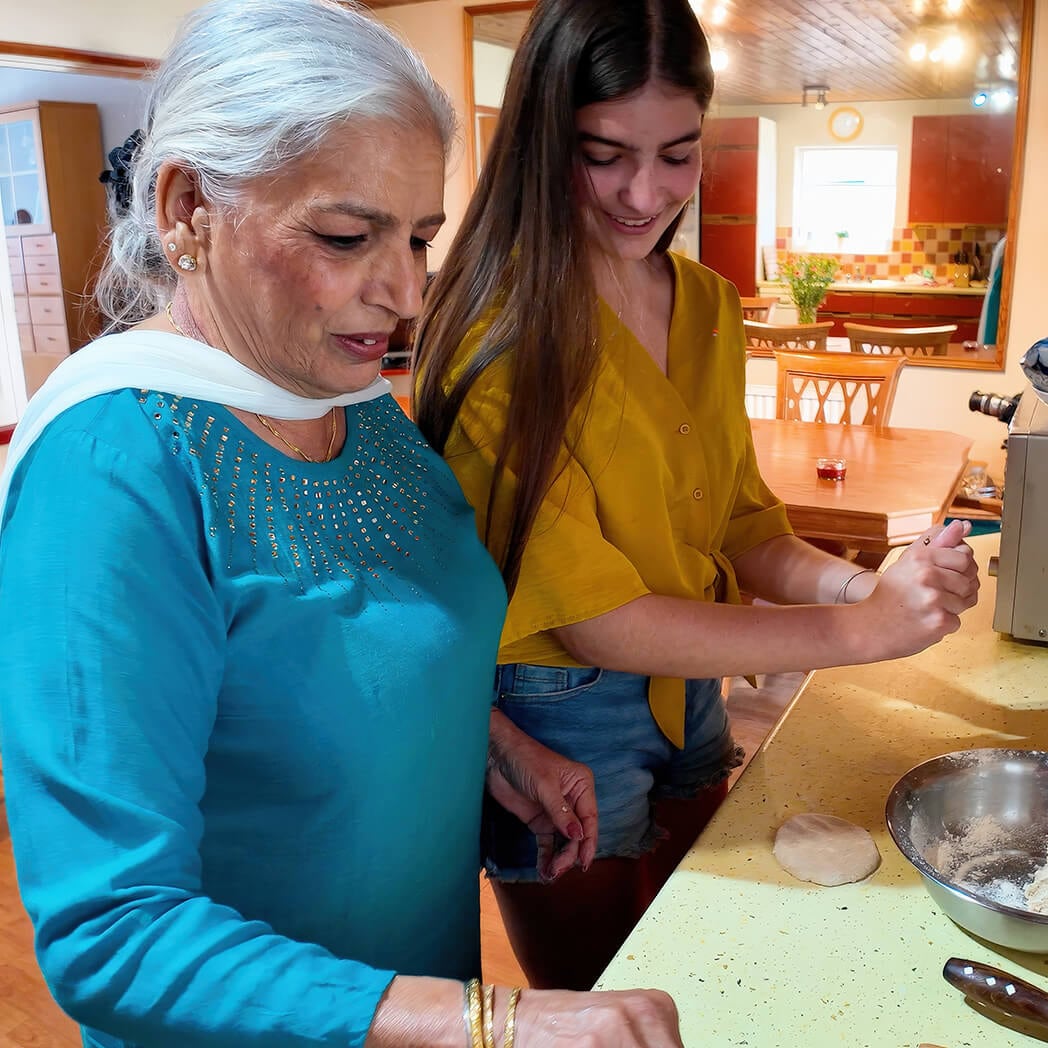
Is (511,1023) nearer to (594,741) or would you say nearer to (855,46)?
(594,741)

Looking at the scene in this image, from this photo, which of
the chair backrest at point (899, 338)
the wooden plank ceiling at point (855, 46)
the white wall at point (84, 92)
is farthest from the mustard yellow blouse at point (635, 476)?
the wooden plank ceiling at point (855, 46)

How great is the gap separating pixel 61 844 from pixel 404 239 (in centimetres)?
49

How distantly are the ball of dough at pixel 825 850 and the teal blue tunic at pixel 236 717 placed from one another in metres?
0.30

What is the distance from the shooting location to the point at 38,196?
377cm

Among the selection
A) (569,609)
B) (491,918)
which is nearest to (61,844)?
(569,609)

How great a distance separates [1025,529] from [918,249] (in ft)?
12.3

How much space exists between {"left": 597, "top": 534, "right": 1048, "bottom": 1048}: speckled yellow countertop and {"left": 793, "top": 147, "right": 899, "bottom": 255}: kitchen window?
3974 millimetres

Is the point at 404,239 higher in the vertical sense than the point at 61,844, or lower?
higher

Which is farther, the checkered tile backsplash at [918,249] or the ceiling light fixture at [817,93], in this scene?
the ceiling light fixture at [817,93]

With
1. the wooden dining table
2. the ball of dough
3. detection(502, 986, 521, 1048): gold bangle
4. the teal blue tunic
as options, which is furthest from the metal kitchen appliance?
the wooden dining table

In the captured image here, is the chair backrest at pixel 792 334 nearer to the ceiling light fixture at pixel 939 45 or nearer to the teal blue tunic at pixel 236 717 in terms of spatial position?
the ceiling light fixture at pixel 939 45

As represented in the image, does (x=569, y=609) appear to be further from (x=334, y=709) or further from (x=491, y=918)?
(x=491, y=918)

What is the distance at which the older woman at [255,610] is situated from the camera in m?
0.63

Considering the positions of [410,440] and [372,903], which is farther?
[410,440]
